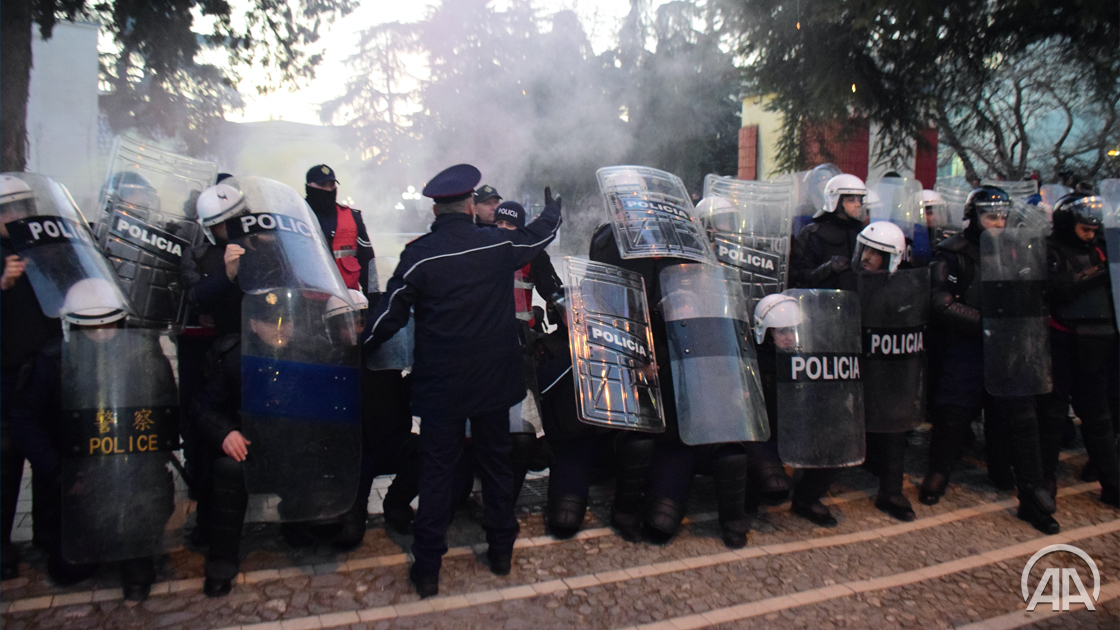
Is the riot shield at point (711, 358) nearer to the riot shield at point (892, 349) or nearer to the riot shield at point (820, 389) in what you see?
the riot shield at point (820, 389)

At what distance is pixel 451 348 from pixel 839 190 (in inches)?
119

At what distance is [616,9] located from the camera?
1141cm

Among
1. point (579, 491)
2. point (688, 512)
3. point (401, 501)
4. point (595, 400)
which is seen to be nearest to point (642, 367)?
point (595, 400)

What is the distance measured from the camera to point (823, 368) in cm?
384

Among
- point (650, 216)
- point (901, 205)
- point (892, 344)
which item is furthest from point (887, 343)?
point (901, 205)

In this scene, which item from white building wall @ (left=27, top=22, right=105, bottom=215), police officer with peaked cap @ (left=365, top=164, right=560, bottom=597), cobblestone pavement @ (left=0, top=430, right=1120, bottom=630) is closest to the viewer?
cobblestone pavement @ (left=0, top=430, right=1120, bottom=630)

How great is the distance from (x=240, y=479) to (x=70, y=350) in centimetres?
81

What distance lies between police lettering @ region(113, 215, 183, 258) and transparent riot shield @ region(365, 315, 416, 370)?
114cm

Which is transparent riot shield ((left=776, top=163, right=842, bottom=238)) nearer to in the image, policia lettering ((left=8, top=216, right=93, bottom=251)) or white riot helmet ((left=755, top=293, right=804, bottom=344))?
white riot helmet ((left=755, top=293, right=804, bottom=344))

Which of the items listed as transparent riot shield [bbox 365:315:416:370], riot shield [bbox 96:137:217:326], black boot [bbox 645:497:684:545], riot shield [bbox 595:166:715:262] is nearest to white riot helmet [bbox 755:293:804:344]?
riot shield [bbox 595:166:715:262]

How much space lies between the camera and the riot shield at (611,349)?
Answer: 11.7 feet

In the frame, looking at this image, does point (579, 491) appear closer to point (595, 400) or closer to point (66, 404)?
point (595, 400)

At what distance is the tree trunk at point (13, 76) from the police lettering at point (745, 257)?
16.8 ft

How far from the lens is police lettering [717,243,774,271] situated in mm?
4492
